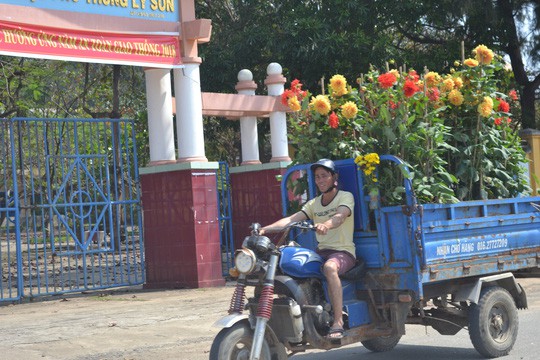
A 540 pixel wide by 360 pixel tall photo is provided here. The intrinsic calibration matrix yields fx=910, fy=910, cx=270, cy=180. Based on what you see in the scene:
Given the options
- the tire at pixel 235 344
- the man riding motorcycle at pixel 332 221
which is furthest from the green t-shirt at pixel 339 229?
the tire at pixel 235 344

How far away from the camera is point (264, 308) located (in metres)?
6.44

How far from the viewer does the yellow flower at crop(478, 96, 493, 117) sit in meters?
8.30

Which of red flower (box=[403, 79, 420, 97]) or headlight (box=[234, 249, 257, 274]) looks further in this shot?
red flower (box=[403, 79, 420, 97])

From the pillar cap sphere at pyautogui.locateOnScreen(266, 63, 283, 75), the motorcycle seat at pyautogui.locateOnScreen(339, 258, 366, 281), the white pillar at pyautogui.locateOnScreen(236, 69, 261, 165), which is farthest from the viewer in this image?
the white pillar at pyautogui.locateOnScreen(236, 69, 261, 165)

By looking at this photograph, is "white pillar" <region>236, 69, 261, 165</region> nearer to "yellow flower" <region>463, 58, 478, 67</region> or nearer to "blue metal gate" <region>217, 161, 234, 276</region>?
"blue metal gate" <region>217, 161, 234, 276</region>

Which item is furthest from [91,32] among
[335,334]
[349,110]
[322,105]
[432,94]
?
[335,334]

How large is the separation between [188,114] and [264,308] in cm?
744

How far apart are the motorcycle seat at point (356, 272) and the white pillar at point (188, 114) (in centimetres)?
634

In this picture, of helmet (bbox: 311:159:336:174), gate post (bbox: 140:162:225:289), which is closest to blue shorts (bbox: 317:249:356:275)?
helmet (bbox: 311:159:336:174)

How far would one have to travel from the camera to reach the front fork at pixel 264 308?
6309 millimetres

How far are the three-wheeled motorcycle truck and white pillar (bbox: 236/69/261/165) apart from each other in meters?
7.91

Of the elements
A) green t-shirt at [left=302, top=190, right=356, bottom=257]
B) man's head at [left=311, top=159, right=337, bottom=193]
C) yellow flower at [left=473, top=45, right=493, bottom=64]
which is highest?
yellow flower at [left=473, top=45, right=493, bottom=64]

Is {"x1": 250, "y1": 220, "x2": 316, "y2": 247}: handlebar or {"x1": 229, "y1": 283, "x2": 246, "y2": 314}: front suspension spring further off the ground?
{"x1": 250, "y1": 220, "x2": 316, "y2": 247}: handlebar

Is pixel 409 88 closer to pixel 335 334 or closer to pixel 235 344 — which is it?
pixel 335 334
